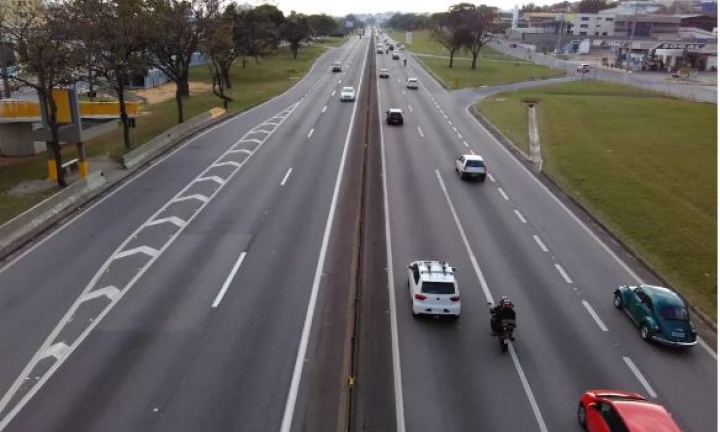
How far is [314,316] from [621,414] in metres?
9.72

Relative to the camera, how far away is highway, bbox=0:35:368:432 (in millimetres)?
15117

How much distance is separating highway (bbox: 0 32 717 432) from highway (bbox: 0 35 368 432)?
0.24ft

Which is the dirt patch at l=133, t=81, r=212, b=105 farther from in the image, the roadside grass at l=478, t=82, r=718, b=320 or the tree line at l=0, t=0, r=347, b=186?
the roadside grass at l=478, t=82, r=718, b=320

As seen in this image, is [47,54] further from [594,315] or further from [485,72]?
[485,72]

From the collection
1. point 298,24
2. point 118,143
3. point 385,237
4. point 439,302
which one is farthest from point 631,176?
point 298,24

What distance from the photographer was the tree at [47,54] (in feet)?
102

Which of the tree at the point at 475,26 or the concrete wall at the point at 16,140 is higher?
the tree at the point at 475,26

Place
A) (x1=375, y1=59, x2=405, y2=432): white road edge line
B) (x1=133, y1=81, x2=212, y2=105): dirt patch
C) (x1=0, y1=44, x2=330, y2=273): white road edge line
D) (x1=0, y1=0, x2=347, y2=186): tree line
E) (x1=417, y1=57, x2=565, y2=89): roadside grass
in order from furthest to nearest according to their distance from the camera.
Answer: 1. (x1=417, y1=57, x2=565, y2=89): roadside grass
2. (x1=133, y1=81, x2=212, y2=105): dirt patch
3. (x1=0, y1=0, x2=347, y2=186): tree line
4. (x1=0, y1=44, x2=330, y2=273): white road edge line
5. (x1=375, y1=59, x2=405, y2=432): white road edge line

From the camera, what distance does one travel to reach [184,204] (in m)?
31.0

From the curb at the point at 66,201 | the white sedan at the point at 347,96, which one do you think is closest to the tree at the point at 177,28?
the curb at the point at 66,201

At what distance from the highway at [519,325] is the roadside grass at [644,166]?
6.59ft

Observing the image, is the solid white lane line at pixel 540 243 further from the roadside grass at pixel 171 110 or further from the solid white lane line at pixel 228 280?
the roadside grass at pixel 171 110

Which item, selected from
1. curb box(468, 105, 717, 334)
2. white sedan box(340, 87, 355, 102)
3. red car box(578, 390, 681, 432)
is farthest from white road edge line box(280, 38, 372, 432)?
white sedan box(340, 87, 355, 102)

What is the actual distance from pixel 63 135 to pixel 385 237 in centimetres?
2117
